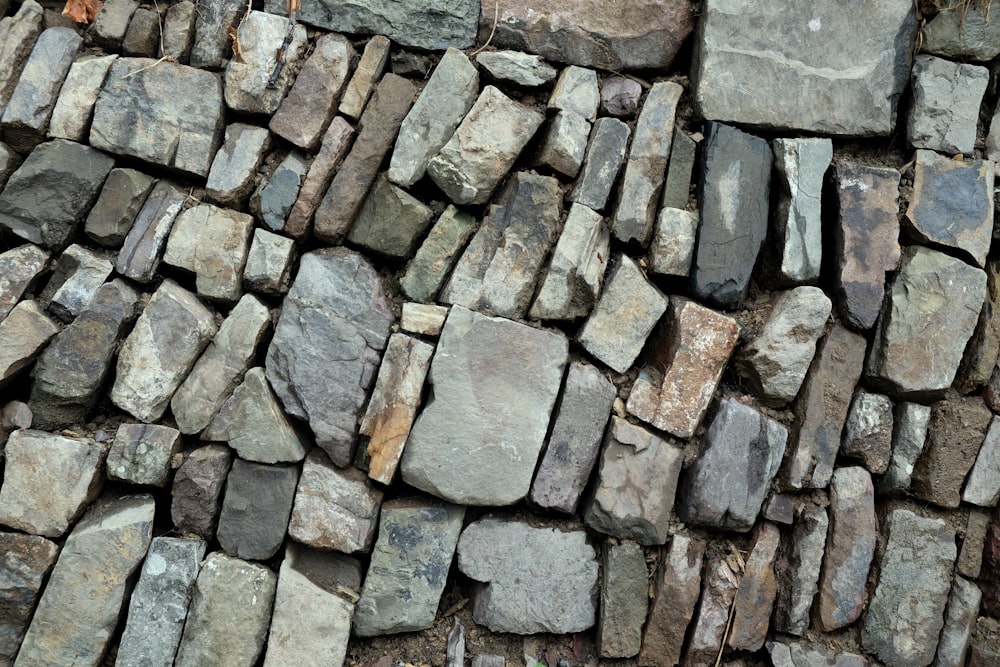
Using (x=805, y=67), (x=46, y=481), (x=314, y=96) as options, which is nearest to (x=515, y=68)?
(x=314, y=96)

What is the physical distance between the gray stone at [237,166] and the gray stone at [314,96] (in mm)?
90

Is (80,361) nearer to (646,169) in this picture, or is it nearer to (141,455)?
(141,455)

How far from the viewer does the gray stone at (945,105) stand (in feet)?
11.1

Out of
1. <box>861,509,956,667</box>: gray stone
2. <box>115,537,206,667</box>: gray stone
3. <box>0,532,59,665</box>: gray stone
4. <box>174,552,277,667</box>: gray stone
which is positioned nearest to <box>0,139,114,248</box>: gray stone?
<box>0,532,59,665</box>: gray stone

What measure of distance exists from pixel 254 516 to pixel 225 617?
1.30ft

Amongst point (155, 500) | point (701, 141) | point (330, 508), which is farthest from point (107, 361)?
point (701, 141)

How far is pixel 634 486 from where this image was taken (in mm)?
3219

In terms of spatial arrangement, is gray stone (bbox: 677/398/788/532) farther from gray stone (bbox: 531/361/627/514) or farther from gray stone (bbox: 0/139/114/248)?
gray stone (bbox: 0/139/114/248)

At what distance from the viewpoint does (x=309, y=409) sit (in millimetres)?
3197

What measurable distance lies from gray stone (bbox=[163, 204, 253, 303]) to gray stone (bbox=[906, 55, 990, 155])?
2.84 meters

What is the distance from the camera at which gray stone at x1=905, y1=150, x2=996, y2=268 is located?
3303 millimetres

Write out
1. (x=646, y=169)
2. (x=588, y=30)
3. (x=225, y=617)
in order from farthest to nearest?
(x=588, y=30)
(x=646, y=169)
(x=225, y=617)

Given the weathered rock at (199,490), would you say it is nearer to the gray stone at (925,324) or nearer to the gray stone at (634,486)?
the gray stone at (634,486)

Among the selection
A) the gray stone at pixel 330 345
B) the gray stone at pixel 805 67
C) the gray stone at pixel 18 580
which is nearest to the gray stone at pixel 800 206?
the gray stone at pixel 805 67
